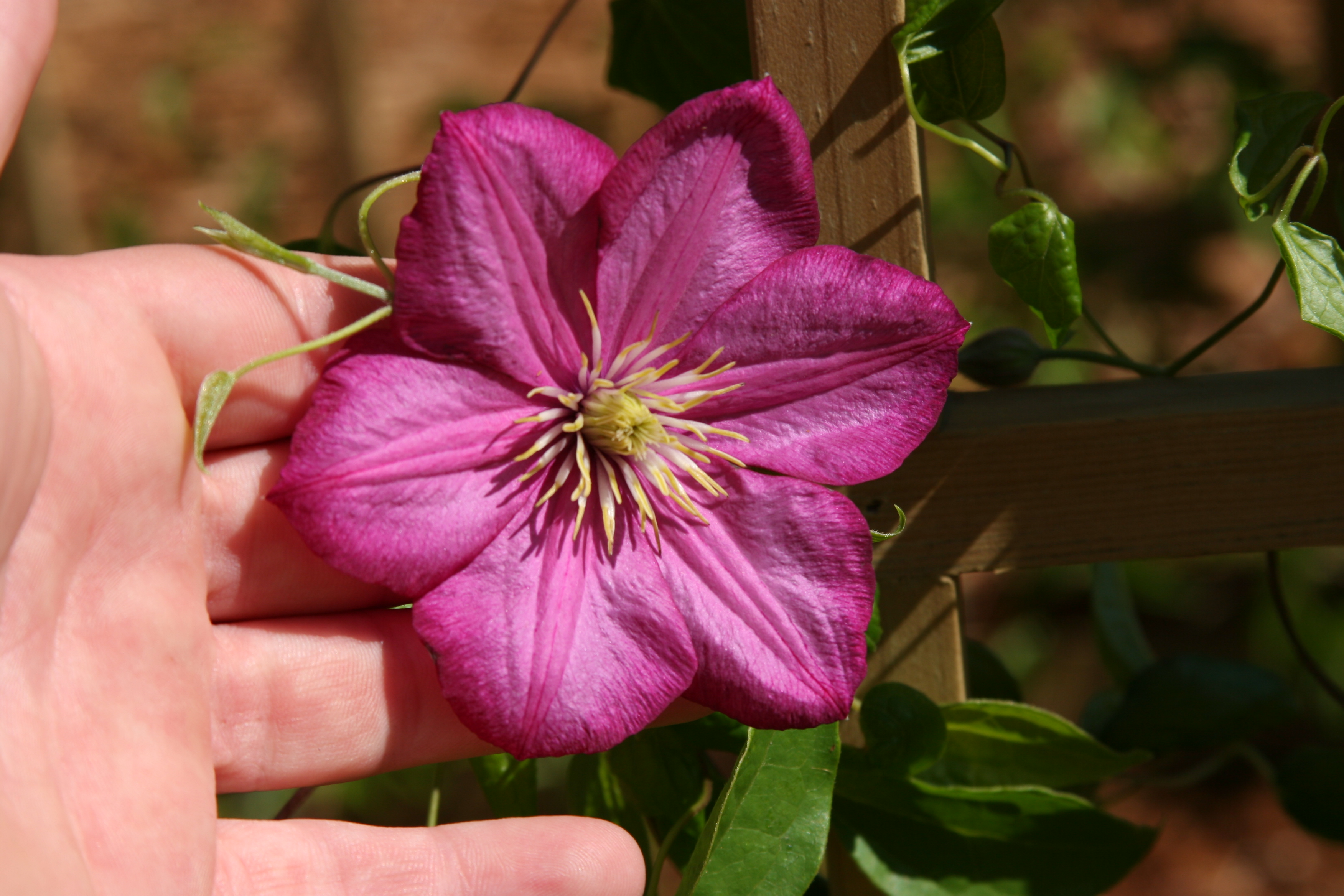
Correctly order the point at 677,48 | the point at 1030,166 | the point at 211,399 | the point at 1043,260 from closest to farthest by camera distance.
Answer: the point at 211,399 < the point at 1043,260 < the point at 677,48 < the point at 1030,166

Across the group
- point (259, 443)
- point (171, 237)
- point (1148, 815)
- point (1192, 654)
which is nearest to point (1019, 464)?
point (1192, 654)

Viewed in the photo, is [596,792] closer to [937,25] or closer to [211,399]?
[211,399]

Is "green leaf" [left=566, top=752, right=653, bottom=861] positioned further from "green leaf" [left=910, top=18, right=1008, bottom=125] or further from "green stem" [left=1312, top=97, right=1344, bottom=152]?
"green stem" [left=1312, top=97, right=1344, bottom=152]

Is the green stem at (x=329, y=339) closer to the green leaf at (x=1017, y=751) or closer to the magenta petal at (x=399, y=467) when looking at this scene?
the magenta petal at (x=399, y=467)

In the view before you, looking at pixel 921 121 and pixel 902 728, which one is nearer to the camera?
pixel 921 121

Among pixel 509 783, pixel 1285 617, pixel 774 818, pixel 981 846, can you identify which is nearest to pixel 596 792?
pixel 509 783

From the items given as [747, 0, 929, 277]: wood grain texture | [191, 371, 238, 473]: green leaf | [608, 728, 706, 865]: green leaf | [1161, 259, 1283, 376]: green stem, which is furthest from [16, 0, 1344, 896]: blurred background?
[191, 371, 238, 473]: green leaf

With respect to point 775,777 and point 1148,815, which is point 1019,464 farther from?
point 1148,815

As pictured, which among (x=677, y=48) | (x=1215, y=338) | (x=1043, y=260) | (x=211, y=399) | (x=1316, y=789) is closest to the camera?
(x=211, y=399)
